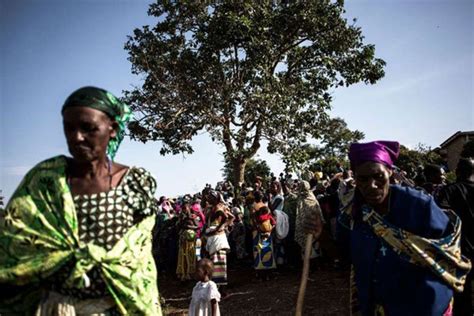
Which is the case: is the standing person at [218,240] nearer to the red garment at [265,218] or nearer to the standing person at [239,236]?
the red garment at [265,218]

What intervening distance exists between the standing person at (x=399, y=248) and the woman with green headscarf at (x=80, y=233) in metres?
1.36

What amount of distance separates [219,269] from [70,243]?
615 cm

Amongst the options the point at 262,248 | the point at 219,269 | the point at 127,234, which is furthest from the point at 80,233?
the point at 262,248

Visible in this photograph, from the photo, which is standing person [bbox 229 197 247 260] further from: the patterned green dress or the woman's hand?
the patterned green dress

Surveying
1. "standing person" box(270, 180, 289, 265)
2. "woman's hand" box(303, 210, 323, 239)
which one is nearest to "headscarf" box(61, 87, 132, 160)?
"woman's hand" box(303, 210, 323, 239)

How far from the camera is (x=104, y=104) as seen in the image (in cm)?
200

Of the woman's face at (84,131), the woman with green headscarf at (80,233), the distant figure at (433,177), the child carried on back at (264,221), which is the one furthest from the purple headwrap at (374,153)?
the child carried on back at (264,221)

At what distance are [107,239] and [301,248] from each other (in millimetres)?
6998

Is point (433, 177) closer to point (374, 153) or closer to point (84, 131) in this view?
point (374, 153)

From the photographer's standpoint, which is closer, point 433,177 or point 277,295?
point 433,177

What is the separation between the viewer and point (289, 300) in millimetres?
7004

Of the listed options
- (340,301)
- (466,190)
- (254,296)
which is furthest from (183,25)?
(466,190)

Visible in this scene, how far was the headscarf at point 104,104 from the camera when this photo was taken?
6.40 feet

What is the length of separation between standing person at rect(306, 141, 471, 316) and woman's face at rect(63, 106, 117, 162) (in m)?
1.56
